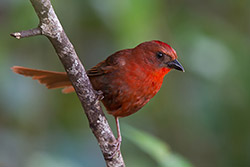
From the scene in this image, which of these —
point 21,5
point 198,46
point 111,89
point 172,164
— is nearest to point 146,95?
point 111,89

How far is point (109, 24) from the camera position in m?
3.81

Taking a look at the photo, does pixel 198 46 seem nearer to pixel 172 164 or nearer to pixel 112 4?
pixel 112 4

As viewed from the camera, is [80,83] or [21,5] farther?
[21,5]

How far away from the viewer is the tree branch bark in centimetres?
240

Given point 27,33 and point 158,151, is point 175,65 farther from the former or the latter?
point 27,33

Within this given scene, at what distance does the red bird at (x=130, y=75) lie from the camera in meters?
3.37

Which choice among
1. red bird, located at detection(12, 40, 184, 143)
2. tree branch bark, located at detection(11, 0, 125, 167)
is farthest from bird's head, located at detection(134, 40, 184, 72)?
tree branch bark, located at detection(11, 0, 125, 167)

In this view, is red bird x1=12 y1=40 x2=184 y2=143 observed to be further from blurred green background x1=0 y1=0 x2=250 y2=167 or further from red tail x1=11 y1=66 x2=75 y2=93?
blurred green background x1=0 y1=0 x2=250 y2=167

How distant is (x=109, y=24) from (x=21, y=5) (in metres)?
0.84

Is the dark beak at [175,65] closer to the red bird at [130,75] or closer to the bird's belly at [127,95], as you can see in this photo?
the red bird at [130,75]

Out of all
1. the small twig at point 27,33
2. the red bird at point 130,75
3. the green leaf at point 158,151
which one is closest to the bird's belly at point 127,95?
the red bird at point 130,75

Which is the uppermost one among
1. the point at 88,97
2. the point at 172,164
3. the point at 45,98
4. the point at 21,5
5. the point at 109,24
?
the point at 21,5

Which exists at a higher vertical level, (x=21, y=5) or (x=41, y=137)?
(x=21, y=5)

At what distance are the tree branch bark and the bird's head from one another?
0.89m
